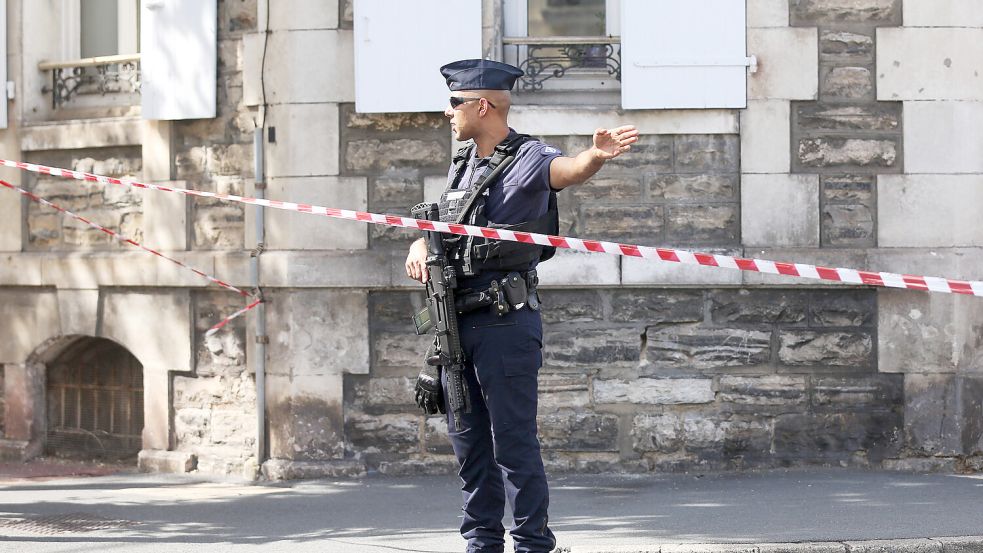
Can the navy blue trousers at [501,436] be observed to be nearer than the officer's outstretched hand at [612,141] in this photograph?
No

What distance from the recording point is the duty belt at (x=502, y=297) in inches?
202

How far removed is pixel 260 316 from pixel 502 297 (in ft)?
11.4

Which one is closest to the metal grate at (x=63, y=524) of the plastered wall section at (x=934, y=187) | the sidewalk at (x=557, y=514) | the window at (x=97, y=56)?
the sidewalk at (x=557, y=514)

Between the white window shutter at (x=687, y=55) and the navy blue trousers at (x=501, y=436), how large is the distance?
3044mm

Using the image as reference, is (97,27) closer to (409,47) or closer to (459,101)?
(409,47)

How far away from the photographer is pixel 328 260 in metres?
8.11

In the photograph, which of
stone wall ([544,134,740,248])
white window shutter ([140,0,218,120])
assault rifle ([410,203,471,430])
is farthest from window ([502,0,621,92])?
assault rifle ([410,203,471,430])

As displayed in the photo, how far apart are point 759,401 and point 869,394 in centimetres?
66

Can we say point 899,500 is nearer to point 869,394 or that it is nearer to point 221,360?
point 869,394

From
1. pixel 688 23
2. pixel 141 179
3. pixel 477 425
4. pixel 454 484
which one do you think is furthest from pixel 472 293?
pixel 141 179

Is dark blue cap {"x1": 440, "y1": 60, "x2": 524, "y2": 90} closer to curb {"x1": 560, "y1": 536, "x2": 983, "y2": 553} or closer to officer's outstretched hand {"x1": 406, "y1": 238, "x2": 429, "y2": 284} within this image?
officer's outstretched hand {"x1": 406, "y1": 238, "x2": 429, "y2": 284}

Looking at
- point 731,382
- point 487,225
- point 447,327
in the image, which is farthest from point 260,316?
point 487,225

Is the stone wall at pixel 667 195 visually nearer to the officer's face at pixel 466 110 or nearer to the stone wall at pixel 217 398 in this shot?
the stone wall at pixel 217 398

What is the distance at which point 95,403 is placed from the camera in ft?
30.9
